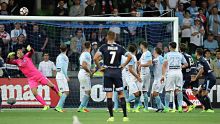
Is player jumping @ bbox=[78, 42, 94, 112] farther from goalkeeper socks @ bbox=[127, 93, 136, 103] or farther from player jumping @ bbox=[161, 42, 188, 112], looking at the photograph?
player jumping @ bbox=[161, 42, 188, 112]

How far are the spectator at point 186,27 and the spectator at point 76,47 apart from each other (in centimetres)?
462

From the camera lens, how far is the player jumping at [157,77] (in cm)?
2433

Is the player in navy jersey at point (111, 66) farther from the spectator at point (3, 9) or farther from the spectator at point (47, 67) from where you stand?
the spectator at point (3, 9)

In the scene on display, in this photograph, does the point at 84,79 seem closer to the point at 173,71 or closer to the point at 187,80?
the point at 173,71

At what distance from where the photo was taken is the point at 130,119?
20141mm

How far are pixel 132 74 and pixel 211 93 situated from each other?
197 inches

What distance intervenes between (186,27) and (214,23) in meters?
1.38

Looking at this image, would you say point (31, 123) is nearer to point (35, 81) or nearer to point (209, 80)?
point (35, 81)

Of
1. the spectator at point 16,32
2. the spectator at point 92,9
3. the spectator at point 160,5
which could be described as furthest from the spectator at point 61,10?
the spectator at point 160,5

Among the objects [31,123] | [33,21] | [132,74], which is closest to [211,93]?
[132,74]

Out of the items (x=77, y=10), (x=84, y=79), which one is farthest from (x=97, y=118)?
(x=77, y=10)

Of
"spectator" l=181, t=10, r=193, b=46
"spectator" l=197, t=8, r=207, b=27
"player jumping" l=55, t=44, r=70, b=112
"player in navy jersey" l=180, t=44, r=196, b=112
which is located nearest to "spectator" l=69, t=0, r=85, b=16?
"spectator" l=181, t=10, r=193, b=46

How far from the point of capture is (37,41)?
89.6 ft

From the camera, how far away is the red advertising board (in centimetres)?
2655
